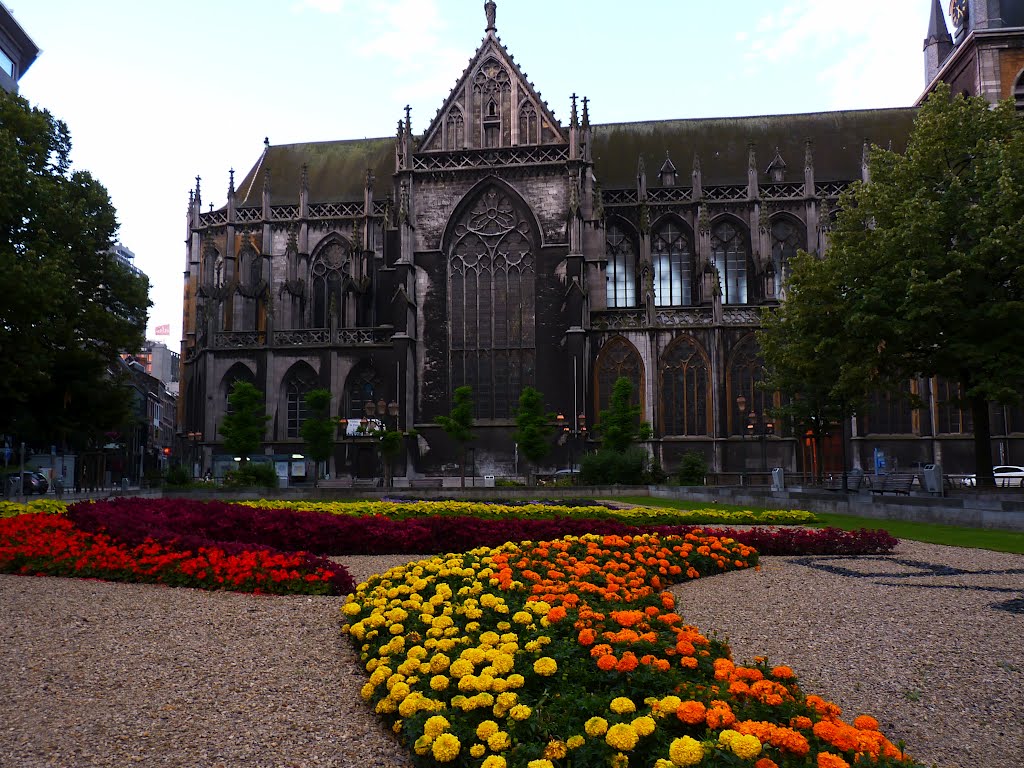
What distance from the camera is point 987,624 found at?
7.82 metres

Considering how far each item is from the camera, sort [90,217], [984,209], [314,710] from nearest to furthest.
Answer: [314,710], [984,209], [90,217]

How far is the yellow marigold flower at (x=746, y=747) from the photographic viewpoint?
160 inches

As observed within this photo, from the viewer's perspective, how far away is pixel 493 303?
4731cm

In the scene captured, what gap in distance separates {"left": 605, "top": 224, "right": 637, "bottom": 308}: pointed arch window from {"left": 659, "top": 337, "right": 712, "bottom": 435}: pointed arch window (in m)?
6.55

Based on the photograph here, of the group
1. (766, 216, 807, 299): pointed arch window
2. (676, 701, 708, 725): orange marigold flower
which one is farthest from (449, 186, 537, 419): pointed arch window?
(676, 701, 708, 725): orange marigold flower

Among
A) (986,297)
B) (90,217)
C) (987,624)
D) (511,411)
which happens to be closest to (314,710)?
(987,624)

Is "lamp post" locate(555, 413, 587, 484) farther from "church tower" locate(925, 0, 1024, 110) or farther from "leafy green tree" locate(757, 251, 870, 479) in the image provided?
"church tower" locate(925, 0, 1024, 110)

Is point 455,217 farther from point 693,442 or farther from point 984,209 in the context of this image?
point 984,209

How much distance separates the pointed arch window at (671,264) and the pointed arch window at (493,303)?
950 cm

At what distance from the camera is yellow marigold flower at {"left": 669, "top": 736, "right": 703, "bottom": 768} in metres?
4.07

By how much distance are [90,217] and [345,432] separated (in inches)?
759

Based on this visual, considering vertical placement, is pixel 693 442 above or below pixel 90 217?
below

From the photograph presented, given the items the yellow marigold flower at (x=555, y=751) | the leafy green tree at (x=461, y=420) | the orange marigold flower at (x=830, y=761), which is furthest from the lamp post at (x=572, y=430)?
the orange marigold flower at (x=830, y=761)

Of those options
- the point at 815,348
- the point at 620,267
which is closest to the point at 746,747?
the point at 815,348
